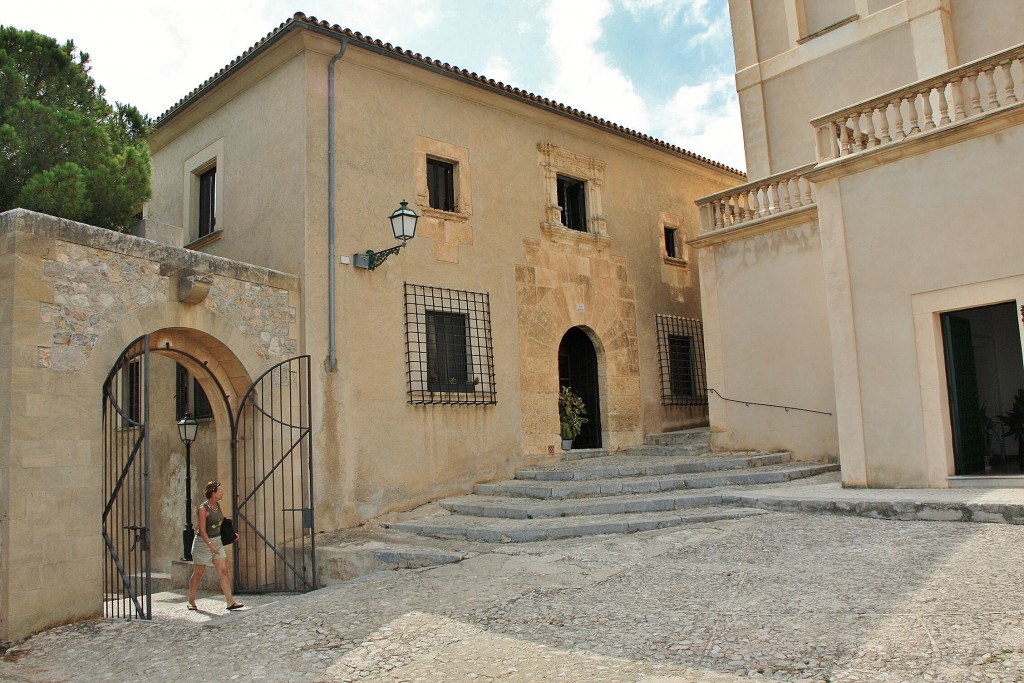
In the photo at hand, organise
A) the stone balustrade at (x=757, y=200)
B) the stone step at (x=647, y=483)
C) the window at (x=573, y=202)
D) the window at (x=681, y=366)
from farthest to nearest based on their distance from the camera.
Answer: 1. the window at (x=681, y=366)
2. the window at (x=573, y=202)
3. the stone balustrade at (x=757, y=200)
4. the stone step at (x=647, y=483)

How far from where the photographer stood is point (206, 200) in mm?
12492

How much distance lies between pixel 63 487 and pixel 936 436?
8.28 metres

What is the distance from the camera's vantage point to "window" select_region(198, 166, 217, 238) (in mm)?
12352

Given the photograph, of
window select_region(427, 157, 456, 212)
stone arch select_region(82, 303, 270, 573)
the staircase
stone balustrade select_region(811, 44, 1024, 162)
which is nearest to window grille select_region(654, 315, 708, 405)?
the staircase

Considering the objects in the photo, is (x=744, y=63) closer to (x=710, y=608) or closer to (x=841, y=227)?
(x=841, y=227)

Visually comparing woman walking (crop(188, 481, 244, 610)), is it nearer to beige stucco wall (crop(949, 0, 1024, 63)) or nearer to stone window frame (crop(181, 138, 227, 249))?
stone window frame (crop(181, 138, 227, 249))

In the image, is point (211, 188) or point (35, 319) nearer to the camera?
point (35, 319)

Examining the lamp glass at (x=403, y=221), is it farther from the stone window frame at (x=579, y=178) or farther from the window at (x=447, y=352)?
the stone window frame at (x=579, y=178)

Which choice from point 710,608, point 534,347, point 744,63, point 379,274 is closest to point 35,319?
point 379,274

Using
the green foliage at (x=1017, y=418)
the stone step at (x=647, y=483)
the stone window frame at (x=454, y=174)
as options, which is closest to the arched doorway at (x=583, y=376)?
the stone step at (x=647, y=483)

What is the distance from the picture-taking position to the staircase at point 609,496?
26.9 ft

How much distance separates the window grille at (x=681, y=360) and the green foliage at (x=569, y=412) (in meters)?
1.71

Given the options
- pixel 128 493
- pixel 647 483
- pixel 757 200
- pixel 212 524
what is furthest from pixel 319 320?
pixel 757 200

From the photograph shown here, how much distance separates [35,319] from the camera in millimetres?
7055
